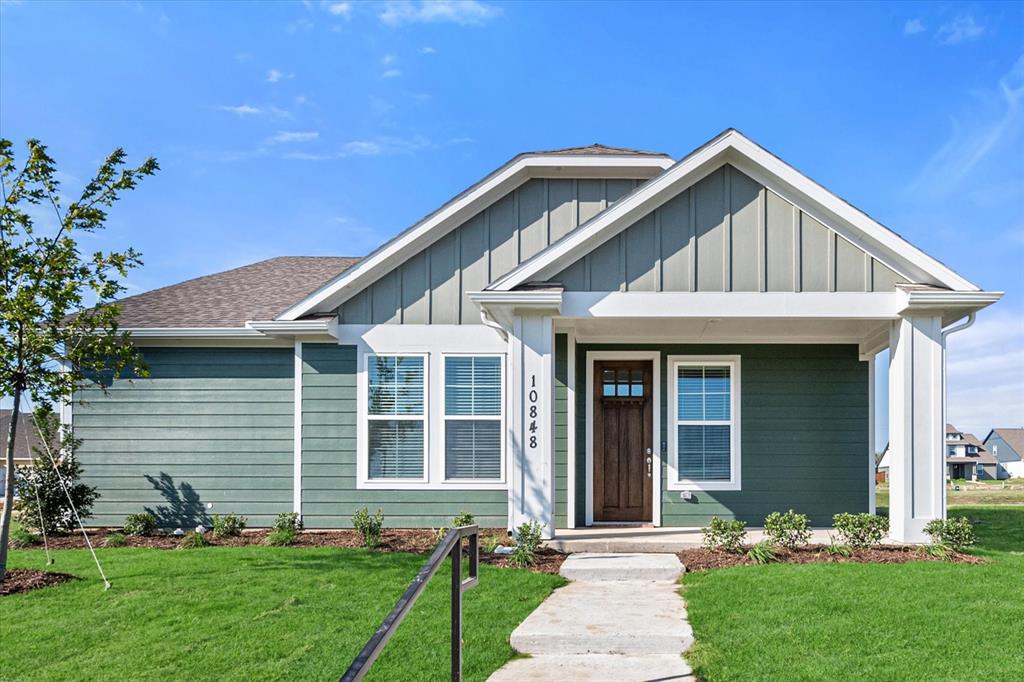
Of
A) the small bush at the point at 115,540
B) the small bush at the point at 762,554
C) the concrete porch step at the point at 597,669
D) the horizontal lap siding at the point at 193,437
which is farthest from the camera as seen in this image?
the horizontal lap siding at the point at 193,437

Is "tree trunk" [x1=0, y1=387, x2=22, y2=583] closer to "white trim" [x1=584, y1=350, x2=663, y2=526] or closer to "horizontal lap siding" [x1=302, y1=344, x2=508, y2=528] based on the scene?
"horizontal lap siding" [x1=302, y1=344, x2=508, y2=528]

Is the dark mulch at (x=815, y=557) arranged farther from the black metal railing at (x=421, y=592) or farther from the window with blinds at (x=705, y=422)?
the black metal railing at (x=421, y=592)

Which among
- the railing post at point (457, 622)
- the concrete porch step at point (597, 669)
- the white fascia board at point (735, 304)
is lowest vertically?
the concrete porch step at point (597, 669)

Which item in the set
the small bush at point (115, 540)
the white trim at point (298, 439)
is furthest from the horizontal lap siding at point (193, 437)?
the small bush at point (115, 540)

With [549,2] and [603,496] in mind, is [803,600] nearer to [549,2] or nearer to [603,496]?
[603,496]

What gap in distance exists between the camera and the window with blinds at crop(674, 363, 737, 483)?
10.7 m

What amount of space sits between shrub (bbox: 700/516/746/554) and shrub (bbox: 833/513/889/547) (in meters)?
1.17

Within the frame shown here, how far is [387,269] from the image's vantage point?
34.8ft

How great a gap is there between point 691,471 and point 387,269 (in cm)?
500

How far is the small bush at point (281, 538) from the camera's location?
9469 millimetres

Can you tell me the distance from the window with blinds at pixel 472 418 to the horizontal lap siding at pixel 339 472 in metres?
0.35

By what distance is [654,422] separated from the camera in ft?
35.6

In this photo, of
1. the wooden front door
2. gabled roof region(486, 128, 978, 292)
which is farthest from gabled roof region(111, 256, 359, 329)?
the wooden front door

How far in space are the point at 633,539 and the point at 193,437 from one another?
20.3 ft
